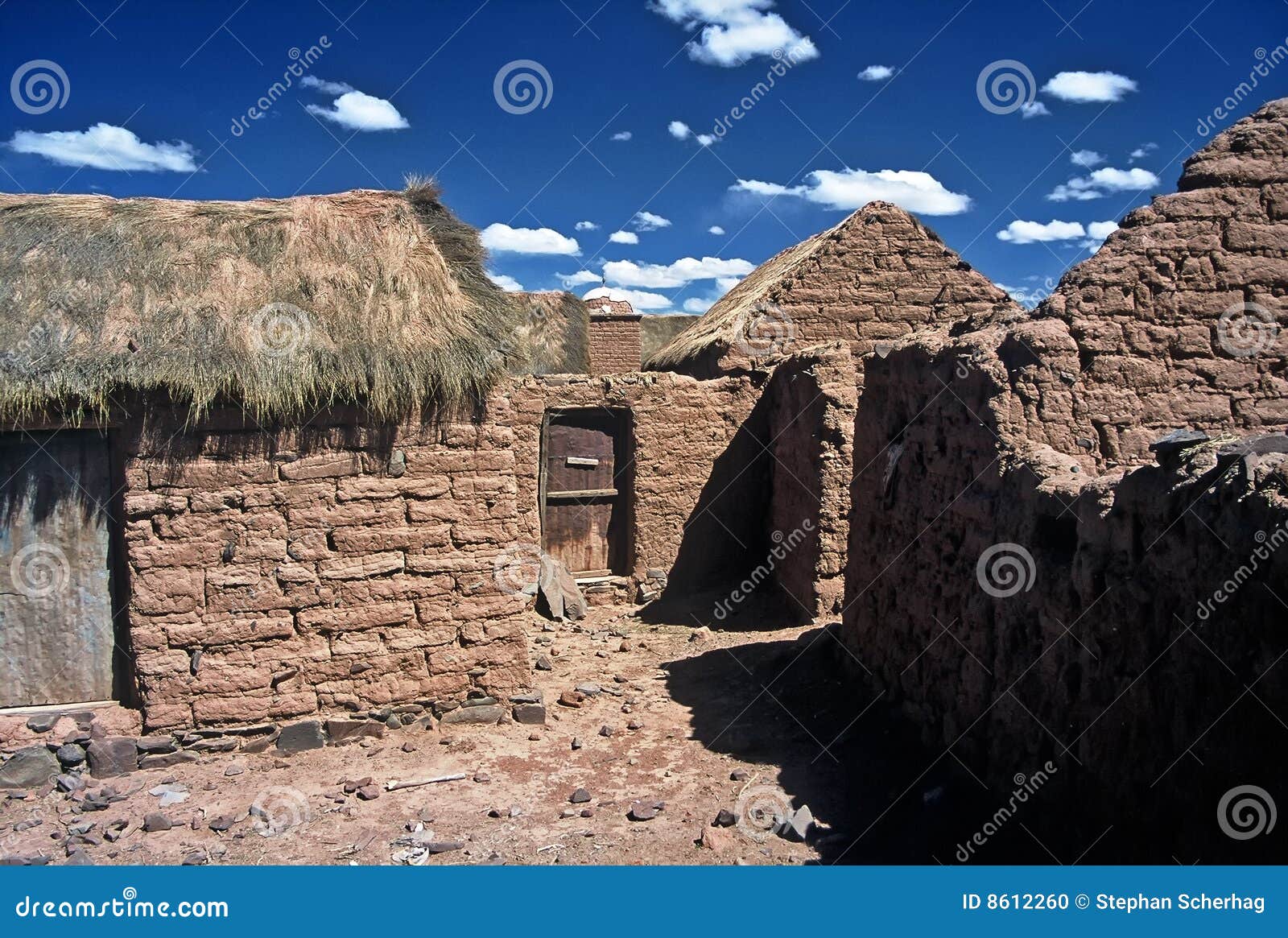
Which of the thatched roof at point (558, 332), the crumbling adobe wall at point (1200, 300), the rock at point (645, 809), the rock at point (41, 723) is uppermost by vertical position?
the thatched roof at point (558, 332)

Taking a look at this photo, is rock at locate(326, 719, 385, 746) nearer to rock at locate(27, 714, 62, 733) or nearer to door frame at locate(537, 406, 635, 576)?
rock at locate(27, 714, 62, 733)

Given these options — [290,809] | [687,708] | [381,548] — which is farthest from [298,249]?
[687,708]

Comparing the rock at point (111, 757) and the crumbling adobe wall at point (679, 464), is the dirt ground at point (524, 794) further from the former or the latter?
the crumbling adobe wall at point (679, 464)

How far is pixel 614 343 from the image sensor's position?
18.0 metres

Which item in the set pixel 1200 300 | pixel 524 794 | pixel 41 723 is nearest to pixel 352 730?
pixel 524 794

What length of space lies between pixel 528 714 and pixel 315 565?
195cm

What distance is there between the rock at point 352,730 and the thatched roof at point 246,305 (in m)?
2.23

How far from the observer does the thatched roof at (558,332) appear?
18328mm

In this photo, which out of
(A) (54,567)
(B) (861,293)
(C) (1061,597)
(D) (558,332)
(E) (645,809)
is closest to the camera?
(C) (1061,597)

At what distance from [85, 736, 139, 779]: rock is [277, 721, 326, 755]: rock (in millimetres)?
923

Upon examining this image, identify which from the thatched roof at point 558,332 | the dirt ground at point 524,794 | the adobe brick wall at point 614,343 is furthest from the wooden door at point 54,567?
the thatched roof at point 558,332

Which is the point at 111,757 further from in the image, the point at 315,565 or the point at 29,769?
the point at 315,565

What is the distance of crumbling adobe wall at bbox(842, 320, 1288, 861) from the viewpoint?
3.01 meters

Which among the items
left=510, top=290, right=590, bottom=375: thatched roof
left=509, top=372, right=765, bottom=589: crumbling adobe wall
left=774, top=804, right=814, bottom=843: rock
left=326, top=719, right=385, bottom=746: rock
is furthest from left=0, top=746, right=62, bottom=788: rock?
left=510, top=290, right=590, bottom=375: thatched roof
